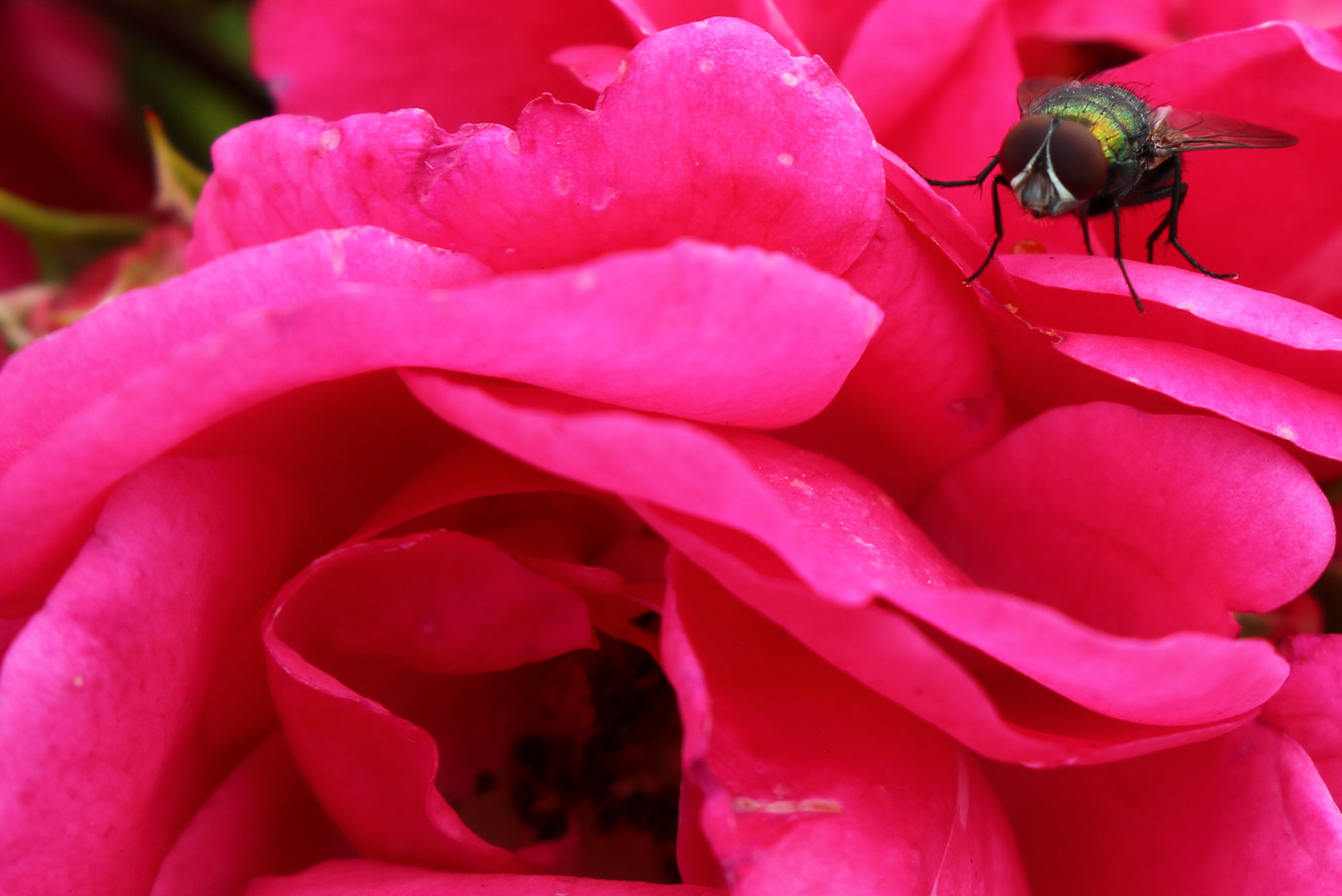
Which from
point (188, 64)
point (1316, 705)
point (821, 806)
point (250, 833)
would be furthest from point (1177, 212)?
point (188, 64)

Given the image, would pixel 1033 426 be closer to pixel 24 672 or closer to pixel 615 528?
pixel 615 528

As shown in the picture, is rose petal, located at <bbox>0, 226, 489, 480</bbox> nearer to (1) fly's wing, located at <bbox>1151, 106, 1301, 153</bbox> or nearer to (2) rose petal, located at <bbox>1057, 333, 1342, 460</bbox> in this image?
(2) rose petal, located at <bbox>1057, 333, 1342, 460</bbox>

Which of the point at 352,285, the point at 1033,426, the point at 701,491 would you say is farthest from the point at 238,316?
the point at 1033,426

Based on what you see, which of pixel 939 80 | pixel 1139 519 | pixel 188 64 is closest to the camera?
pixel 1139 519

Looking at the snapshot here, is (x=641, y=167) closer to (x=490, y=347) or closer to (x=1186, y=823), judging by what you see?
(x=490, y=347)

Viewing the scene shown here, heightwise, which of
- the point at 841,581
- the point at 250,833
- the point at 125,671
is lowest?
the point at 250,833

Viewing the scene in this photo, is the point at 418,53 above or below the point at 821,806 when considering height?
above

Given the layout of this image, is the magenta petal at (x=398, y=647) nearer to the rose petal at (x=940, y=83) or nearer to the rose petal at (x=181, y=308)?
the rose petal at (x=181, y=308)
